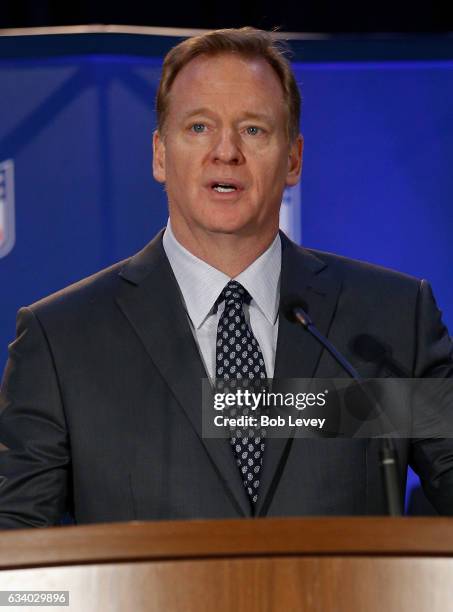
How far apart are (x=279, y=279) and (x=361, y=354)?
0.21m

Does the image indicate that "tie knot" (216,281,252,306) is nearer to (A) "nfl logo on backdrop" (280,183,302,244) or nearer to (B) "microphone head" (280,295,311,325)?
(B) "microphone head" (280,295,311,325)

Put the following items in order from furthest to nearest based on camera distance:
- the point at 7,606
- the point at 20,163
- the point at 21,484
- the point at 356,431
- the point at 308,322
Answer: the point at 20,163 → the point at 356,431 → the point at 21,484 → the point at 308,322 → the point at 7,606

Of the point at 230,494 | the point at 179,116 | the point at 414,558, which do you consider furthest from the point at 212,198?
the point at 414,558

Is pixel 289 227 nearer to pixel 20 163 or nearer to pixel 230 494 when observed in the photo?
pixel 20 163

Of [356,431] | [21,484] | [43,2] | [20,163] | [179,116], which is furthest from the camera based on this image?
[43,2]

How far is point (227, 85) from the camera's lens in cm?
187

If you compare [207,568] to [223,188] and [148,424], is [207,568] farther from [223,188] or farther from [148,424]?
[223,188]

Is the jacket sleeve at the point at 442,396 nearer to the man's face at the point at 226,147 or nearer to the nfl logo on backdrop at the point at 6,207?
the man's face at the point at 226,147

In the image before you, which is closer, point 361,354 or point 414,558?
point 414,558

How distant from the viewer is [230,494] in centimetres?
166

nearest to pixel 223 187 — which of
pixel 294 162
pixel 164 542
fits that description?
pixel 294 162

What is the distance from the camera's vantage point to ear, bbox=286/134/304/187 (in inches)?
78.1

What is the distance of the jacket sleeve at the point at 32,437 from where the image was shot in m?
1.63

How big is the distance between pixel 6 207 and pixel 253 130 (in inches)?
30.0
